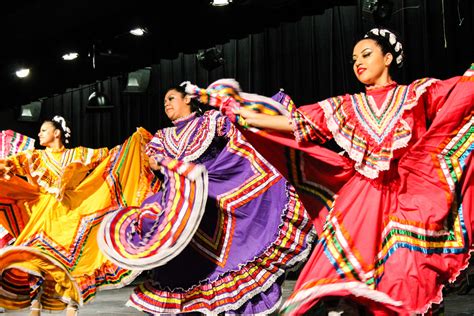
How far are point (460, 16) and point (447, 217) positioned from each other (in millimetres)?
3293

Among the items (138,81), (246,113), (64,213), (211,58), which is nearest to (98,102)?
(138,81)

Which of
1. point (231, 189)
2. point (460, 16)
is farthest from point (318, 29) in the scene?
point (231, 189)

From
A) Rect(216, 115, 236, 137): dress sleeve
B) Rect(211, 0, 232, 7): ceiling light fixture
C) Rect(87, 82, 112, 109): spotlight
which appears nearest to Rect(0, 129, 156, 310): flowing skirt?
Rect(216, 115, 236, 137): dress sleeve

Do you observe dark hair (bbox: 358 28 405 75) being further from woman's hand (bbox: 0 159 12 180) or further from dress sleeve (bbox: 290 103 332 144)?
woman's hand (bbox: 0 159 12 180)

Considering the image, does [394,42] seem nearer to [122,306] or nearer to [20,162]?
[20,162]

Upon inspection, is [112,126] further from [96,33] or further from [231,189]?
[231,189]

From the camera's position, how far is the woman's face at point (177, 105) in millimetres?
4688

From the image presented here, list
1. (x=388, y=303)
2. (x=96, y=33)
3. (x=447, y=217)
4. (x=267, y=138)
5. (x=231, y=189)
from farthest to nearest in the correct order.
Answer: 1. (x=96, y=33)
2. (x=231, y=189)
3. (x=267, y=138)
4. (x=447, y=217)
5. (x=388, y=303)

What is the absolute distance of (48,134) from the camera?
550 centimetres

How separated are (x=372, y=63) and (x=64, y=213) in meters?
3.03

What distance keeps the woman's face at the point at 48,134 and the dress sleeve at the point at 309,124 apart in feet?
10.7

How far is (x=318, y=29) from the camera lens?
6.56 meters

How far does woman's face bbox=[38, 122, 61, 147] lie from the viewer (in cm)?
550

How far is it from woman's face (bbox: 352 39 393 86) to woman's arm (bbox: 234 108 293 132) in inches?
13.7
